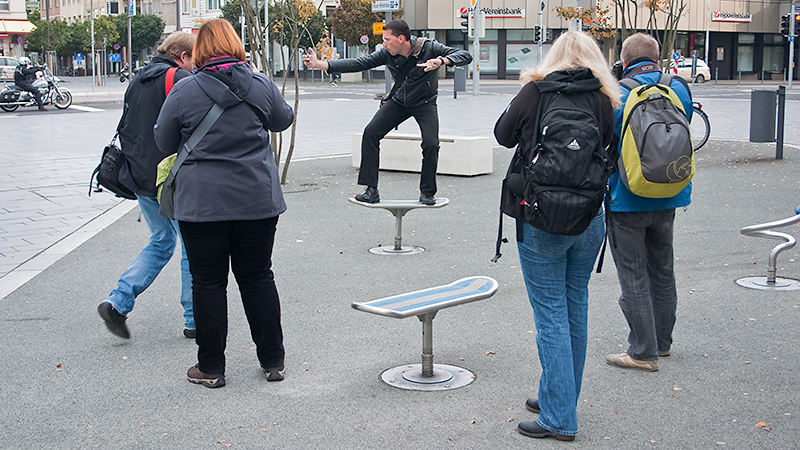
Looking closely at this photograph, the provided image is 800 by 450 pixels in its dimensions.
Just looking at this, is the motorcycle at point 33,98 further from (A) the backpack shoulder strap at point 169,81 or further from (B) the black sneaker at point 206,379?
(B) the black sneaker at point 206,379

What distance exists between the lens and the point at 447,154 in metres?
12.0

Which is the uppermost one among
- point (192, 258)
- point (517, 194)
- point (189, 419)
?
point (517, 194)

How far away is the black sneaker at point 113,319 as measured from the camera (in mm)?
4957

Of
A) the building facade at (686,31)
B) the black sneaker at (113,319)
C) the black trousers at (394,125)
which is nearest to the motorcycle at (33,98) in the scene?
the black trousers at (394,125)

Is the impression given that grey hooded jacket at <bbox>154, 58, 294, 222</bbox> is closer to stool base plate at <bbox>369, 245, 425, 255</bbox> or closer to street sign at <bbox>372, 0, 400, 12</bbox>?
stool base plate at <bbox>369, 245, 425, 255</bbox>

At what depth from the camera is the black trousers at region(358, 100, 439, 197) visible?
7.52 m

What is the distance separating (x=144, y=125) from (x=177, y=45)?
50cm

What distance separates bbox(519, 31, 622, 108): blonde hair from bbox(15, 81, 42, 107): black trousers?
26.8 meters

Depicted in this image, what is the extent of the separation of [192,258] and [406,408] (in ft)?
4.16

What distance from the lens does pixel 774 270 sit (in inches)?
241

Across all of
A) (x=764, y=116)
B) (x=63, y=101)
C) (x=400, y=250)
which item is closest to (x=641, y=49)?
(x=400, y=250)

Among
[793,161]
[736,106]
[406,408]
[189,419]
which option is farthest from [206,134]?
[736,106]

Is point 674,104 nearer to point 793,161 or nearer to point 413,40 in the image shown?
point 413,40

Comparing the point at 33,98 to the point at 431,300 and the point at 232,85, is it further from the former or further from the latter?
the point at 431,300
